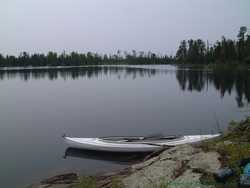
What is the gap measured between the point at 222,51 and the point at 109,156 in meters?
67.7

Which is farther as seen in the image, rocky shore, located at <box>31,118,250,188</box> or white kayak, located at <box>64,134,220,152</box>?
white kayak, located at <box>64,134,220,152</box>

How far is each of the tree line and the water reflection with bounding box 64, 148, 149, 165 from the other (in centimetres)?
5795

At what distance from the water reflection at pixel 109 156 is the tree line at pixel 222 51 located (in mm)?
57945

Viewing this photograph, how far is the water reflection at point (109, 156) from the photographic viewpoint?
11008 millimetres

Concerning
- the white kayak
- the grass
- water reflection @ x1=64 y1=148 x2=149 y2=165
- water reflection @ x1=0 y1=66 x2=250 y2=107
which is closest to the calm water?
water reflection @ x1=64 y1=148 x2=149 y2=165

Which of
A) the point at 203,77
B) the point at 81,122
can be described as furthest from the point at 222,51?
the point at 81,122

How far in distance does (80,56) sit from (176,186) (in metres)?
132

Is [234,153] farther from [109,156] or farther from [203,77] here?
[203,77]

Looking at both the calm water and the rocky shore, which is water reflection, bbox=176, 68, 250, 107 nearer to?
the calm water

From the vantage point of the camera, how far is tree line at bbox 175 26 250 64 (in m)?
66.5

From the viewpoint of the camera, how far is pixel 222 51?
72.2m

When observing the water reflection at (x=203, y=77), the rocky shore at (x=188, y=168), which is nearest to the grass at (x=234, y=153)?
the rocky shore at (x=188, y=168)

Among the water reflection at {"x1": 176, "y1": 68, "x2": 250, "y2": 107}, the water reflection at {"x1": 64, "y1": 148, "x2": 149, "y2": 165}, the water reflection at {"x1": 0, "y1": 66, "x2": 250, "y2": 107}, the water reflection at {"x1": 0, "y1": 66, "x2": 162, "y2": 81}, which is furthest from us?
the water reflection at {"x1": 0, "y1": 66, "x2": 162, "y2": 81}

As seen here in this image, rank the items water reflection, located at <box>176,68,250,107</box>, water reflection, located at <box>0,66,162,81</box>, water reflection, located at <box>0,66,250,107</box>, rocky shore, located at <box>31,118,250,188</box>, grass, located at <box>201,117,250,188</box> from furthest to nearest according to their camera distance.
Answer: water reflection, located at <box>0,66,162,81</box>, water reflection, located at <box>0,66,250,107</box>, water reflection, located at <box>176,68,250,107</box>, rocky shore, located at <box>31,118,250,188</box>, grass, located at <box>201,117,250,188</box>
